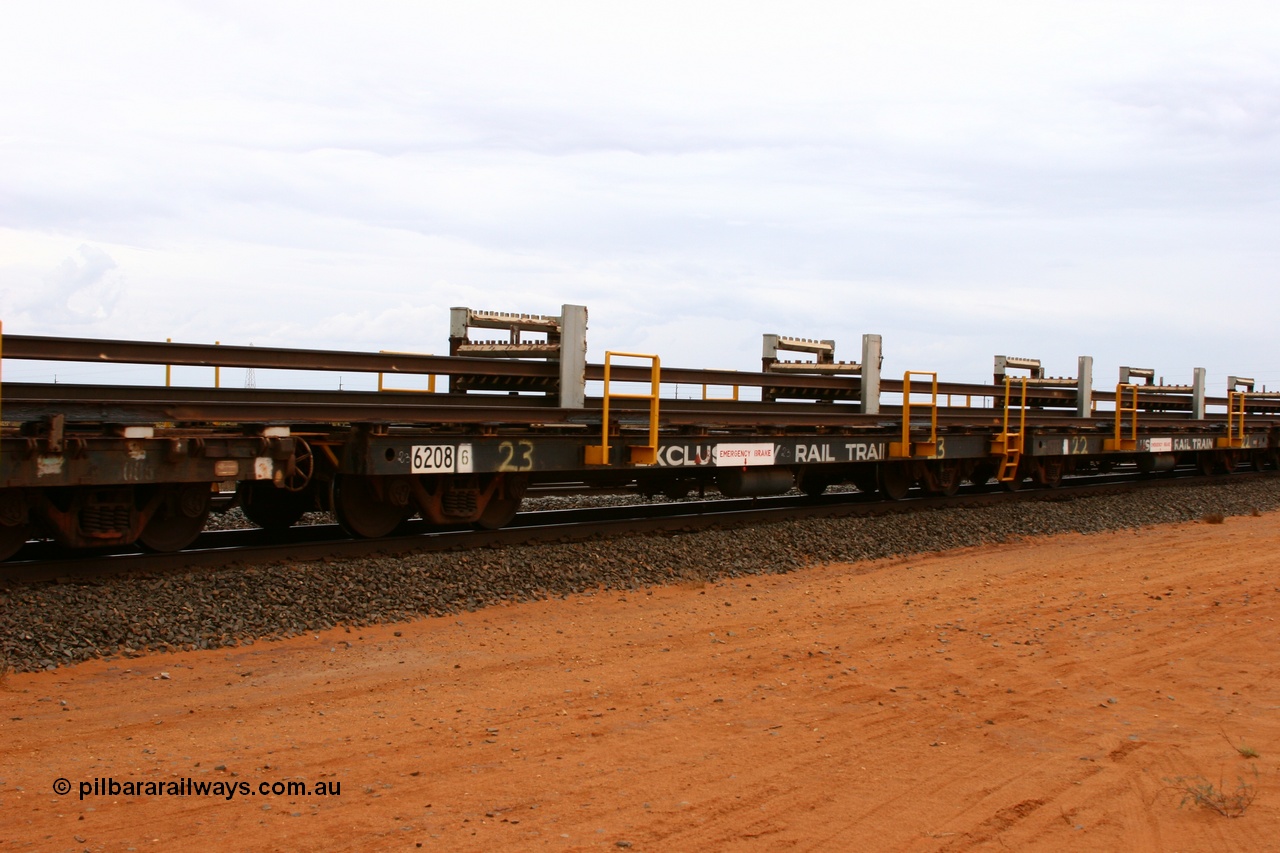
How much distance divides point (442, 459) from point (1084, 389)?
534 inches

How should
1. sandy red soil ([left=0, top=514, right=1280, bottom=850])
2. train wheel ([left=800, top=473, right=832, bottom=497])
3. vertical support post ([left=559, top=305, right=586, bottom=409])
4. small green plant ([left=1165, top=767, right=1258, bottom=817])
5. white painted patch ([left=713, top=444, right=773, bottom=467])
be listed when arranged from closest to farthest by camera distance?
sandy red soil ([left=0, top=514, right=1280, bottom=850]) < small green plant ([left=1165, top=767, right=1258, bottom=817]) < vertical support post ([left=559, top=305, right=586, bottom=409]) < white painted patch ([left=713, top=444, right=773, bottom=467]) < train wheel ([left=800, top=473, right=832, bottom=497])

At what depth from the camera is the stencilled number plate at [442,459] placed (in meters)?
9.02

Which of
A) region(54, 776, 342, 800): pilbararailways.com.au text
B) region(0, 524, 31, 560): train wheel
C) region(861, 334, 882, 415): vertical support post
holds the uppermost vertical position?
region(861, 334, 882, 415): vertical support post

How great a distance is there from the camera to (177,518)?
8.48 meters

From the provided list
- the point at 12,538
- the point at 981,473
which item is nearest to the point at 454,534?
the point at 12,538

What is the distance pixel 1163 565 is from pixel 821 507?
396 cm

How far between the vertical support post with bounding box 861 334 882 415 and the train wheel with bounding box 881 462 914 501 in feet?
→ 3.83

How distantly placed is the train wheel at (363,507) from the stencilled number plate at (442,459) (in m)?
0.64

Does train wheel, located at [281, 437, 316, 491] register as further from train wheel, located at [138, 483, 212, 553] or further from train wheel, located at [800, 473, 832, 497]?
train wheel, located at [800, 473, 832, 497]

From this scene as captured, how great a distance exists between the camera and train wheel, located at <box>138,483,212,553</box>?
27.3ft

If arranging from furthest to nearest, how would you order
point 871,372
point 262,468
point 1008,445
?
point 1008,445 < point 871,372 < point 262,468

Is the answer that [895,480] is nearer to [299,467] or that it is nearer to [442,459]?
[442,459]

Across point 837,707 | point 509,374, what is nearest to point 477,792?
point 837,707

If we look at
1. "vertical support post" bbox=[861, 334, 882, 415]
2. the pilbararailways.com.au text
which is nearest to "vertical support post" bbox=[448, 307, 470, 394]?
"vertical support post" bbox=[861, 334, 882, 415]
